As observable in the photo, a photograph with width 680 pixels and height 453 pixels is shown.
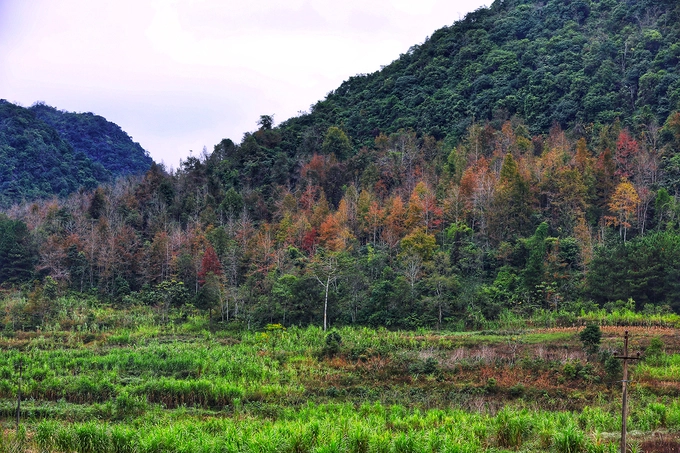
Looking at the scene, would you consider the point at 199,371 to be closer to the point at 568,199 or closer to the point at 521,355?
the point at 521,355

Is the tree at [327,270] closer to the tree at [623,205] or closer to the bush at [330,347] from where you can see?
the bush at [330,347]

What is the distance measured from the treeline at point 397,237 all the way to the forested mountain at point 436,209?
0.16 m

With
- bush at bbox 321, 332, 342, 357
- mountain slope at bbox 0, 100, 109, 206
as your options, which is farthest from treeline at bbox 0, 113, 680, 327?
mountain slope at bbox 0, 100, 109, 206

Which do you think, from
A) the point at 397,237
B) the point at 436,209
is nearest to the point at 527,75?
A: the point at 436,209

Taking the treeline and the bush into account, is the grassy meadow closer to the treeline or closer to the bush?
the bush

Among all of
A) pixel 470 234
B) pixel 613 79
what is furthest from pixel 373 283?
pixel 613 79

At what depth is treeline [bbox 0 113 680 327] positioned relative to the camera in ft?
114

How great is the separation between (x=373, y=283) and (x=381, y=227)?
10076mm

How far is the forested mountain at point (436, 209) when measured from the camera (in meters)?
35.3

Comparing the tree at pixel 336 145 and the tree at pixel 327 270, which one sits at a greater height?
the tree at pixel 336 145

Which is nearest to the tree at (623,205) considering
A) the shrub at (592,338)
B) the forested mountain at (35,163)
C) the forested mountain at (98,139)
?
the shrub at (592,338)

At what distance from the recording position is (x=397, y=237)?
144 feet

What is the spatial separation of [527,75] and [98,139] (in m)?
74.5

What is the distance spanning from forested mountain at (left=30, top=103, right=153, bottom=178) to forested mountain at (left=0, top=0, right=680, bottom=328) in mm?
41313
